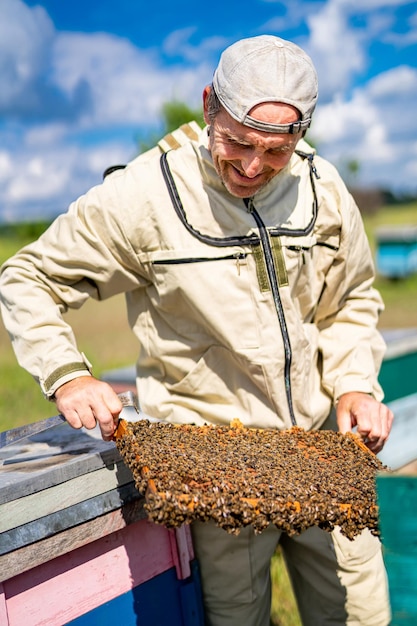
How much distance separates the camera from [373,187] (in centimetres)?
4012

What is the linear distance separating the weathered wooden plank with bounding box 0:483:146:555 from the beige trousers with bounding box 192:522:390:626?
0.29 m

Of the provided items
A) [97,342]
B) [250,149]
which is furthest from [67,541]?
[97,342]

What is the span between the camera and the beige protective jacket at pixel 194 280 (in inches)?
64.4

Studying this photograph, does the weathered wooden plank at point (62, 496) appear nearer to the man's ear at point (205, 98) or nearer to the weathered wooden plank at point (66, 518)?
the weathered wooden plank at point (66, 518)

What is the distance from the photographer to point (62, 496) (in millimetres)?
1409

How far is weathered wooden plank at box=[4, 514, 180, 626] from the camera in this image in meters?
1.38

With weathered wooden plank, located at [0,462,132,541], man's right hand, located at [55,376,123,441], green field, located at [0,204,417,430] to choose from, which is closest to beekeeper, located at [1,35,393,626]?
man's right hand, located at [55,376,123,441]

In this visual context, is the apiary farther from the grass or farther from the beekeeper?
the grass

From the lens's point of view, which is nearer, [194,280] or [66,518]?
[66,518]

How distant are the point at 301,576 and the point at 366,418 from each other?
1.69 ft

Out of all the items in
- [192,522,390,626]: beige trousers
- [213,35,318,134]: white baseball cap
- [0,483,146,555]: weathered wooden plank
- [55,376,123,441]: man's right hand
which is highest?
[213,35,318,134]: white baseball cap

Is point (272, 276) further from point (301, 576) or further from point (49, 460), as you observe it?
point (301, 576)

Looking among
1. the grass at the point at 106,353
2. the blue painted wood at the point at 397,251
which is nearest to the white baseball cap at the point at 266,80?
the grass at the point at 106,353

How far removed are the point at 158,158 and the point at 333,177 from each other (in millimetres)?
479
